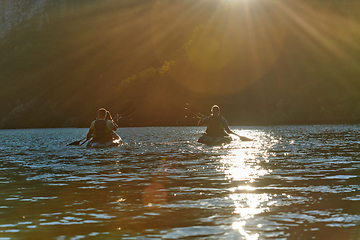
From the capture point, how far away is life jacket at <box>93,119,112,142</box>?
26378 mm

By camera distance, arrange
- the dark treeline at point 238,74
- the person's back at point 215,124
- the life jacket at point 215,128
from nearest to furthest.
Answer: the person's back at point 215,124
the life jacket at point 215,128
the dark treeline at point 238,74

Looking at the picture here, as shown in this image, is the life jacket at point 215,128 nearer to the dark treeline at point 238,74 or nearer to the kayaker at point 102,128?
the kayaker at point 102,128

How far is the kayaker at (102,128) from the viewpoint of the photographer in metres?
26.1

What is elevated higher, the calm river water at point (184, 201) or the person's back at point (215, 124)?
the person's back at point (215, 124)

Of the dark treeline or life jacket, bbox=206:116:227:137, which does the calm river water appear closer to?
life jacket, bbox=206:116:227:137

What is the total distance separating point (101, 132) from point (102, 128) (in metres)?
0.30

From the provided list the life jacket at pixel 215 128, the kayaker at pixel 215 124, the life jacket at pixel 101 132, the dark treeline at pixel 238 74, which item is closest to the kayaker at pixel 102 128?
the life jacket at pixel 101 132

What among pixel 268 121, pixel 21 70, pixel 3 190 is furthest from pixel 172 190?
pixel 21 70

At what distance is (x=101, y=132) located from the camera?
88.3 feet

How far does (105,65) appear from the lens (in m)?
160

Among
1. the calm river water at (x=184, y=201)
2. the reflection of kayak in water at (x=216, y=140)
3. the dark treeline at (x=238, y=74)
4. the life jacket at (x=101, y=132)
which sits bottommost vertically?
the calm river water at (x=184, y=201)

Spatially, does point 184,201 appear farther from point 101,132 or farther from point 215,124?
point 215,124

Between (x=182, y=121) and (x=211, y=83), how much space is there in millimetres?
12829

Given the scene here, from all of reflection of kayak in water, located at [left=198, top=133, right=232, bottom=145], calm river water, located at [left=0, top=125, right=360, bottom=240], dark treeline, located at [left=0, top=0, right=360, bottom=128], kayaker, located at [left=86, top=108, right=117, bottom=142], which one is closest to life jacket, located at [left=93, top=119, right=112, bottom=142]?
kayaker, located at [left=86, top=108, right=117, bottom=142]
